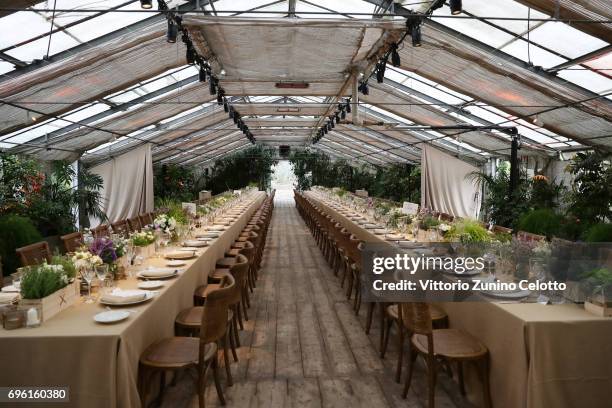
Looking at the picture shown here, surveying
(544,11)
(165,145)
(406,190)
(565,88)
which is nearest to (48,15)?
(544,11)

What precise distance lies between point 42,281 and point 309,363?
2029mm

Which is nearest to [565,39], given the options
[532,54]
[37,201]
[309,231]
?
[532,54]

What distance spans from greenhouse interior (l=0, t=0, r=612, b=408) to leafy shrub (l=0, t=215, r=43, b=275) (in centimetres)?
3

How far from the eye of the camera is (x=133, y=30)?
5551mm

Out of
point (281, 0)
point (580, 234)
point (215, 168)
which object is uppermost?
point (281, 0)

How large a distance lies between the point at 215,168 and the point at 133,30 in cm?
1675

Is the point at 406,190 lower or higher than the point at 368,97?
lower

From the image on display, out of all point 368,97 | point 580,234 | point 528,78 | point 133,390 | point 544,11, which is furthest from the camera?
point 368,97

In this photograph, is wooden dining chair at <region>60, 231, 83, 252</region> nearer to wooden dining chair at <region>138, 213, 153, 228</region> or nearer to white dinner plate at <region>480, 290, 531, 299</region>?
wooden dining chair at <region>138, 213, 153, 228</region>

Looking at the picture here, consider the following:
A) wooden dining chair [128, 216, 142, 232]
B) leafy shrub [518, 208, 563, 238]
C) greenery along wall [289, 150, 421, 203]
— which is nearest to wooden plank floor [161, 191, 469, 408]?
wooden dining chair [128, 216, 142, 232]

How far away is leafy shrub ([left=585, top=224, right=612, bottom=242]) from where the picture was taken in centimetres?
574

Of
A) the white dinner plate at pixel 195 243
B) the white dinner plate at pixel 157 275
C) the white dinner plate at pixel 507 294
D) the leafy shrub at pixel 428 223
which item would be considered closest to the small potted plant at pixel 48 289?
the white dinner plate at pixel 157 275

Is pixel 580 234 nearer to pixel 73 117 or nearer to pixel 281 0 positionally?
pixel 281 0

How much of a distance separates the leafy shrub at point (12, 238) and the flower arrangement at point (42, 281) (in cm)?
443
